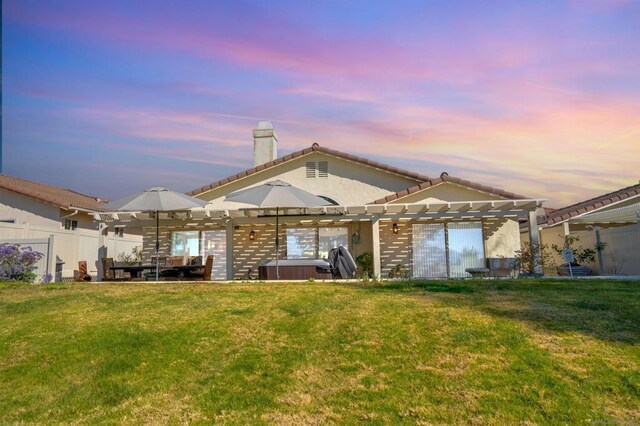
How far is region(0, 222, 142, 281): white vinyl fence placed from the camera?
629 inches

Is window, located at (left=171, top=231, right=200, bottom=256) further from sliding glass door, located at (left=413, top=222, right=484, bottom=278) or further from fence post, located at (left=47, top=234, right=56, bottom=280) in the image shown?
sliding glass door, located at (left=413, top=222, right=484, bottom=278)

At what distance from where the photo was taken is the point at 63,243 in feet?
69.6

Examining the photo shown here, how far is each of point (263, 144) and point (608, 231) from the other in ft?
50.9

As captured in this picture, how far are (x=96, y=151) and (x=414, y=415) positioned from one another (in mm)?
20276

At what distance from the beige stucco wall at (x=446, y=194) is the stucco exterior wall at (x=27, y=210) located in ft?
60.2

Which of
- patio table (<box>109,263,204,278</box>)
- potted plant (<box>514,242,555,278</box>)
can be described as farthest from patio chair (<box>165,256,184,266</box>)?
potted plant (<box>514,242,555,278</box>)

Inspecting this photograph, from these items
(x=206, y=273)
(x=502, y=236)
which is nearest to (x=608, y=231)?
(x=502, y=236)

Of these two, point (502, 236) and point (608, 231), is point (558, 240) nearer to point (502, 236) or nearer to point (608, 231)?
point (608, 231)

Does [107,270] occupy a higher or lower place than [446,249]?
lower

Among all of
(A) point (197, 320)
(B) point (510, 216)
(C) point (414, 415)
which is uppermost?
(B) point (510, 216)

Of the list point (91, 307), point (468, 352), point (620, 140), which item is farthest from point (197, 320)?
point (620, 140)

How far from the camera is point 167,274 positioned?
16.6 metres

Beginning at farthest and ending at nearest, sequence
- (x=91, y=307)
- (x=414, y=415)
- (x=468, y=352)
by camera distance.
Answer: (x=91, y=307) < (x=468, y=352) < (x=414, y=415)

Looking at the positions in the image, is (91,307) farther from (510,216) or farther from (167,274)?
(510,216)
